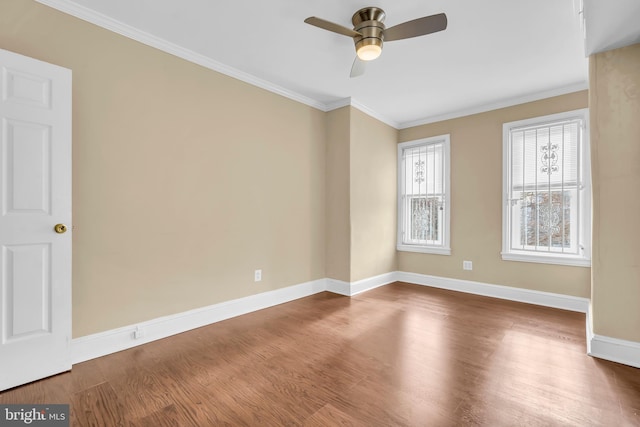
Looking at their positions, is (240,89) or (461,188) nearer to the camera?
(240,89)

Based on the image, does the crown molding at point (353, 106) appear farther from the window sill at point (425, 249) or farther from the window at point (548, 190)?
the window sill at point (425, 249)

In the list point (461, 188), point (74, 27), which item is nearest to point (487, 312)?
point (461, 188)

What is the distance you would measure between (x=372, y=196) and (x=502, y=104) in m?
2.10

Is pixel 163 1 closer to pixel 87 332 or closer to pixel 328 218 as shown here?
pixel 87 332

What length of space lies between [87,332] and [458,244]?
14.3 ft

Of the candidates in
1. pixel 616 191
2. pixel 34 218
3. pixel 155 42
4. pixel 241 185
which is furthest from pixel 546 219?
pixel 34 218

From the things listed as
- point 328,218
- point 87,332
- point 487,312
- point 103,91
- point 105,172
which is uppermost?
point 103,91

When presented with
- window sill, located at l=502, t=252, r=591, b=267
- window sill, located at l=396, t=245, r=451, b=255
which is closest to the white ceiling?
Answer: window sill, located at l=502, t=252, r=591, b=267

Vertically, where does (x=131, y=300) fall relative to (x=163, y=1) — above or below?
below

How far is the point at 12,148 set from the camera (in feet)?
6.11

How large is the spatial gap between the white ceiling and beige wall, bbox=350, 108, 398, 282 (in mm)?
577

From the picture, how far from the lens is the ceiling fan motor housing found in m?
2.20

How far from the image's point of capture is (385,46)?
2693 millimetres

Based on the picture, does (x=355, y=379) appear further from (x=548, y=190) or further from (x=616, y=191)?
(x=548, y=190)
